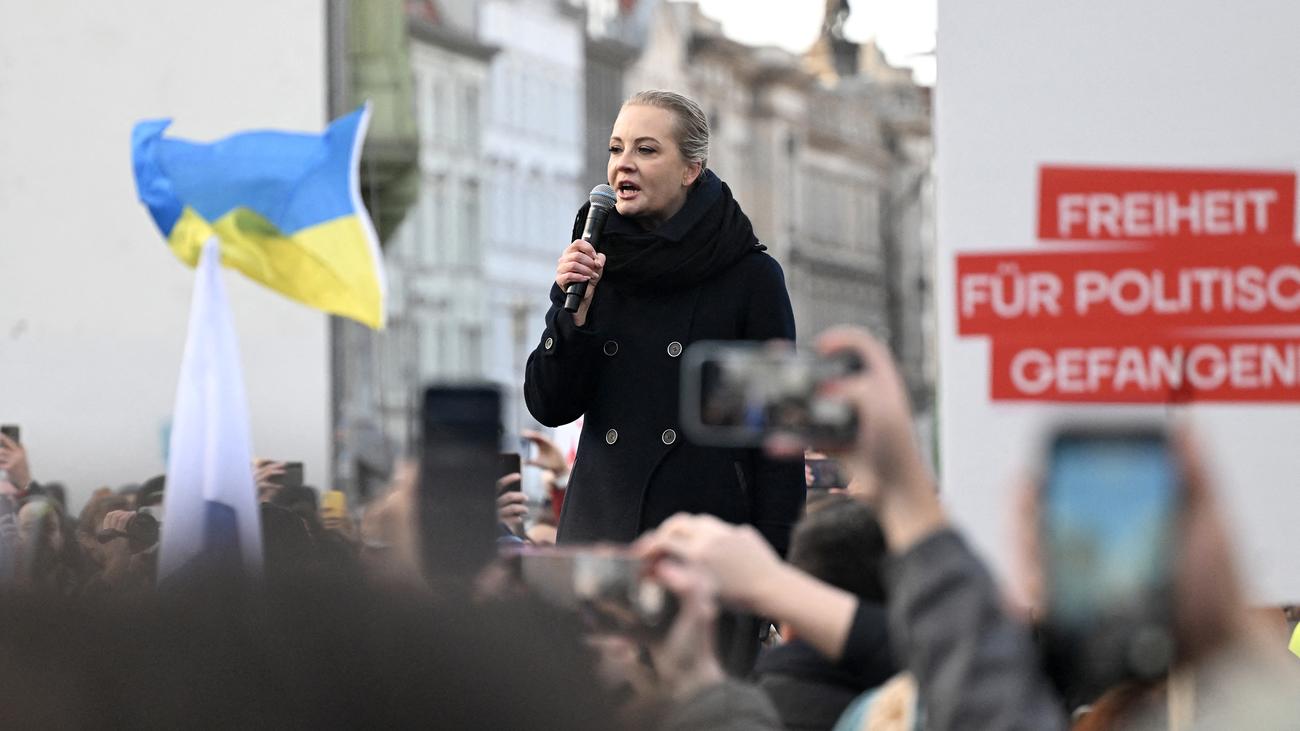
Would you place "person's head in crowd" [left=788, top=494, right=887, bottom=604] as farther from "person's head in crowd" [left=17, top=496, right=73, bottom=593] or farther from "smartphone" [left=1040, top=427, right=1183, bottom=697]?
"person's head in crowd" [left=17, top=496, right=73, bottom=593]

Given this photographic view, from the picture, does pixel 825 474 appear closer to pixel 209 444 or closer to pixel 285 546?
pixel 209 444

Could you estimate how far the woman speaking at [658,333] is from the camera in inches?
165

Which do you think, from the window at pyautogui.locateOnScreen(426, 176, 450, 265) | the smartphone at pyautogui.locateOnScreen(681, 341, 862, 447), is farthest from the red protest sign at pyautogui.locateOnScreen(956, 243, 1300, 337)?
the window at pyautogui.locateOnScreen(426, 176, 450, 265)

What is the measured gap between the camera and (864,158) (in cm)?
9231

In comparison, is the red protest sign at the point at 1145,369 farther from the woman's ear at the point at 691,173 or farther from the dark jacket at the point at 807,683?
the woman's ear at the point at 691,173

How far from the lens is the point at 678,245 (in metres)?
4.21

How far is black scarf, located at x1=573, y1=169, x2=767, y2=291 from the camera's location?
4184 mm

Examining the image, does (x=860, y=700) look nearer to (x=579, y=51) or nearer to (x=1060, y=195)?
(x=1060, y=195)

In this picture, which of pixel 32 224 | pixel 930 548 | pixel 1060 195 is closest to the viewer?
pixel 930 548

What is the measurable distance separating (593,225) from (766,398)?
6.99ft

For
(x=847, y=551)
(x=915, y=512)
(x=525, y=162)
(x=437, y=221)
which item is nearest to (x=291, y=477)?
(x=847, y=551)

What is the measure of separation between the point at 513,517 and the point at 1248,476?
108 centimetres

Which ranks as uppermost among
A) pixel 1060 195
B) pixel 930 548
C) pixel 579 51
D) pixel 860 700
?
pixel 579 51

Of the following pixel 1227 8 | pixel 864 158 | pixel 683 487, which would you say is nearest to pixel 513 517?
pixel 683 487
